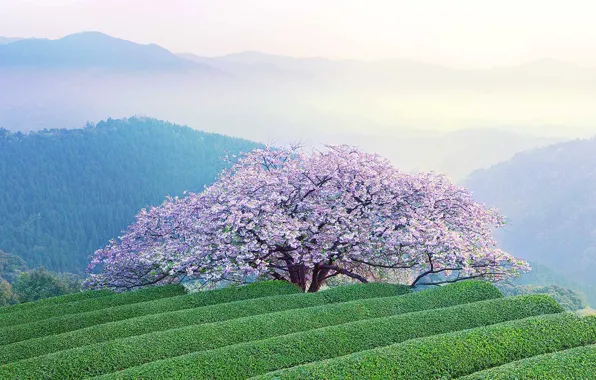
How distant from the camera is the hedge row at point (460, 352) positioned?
6469mm

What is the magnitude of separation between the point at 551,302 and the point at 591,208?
131ft

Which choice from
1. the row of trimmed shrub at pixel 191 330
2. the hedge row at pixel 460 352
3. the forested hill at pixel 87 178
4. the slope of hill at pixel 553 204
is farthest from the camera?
the forested hill at pixel 87 178

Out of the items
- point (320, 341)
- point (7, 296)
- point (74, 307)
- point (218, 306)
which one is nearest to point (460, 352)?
point (320, 341)

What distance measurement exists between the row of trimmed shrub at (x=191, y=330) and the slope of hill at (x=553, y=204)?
100 feet

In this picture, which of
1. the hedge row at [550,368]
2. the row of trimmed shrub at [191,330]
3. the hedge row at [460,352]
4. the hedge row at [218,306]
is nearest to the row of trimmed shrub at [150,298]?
the hedge row at [218,306]

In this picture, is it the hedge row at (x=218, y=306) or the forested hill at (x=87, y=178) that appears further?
the forested hill at (x=87, y=178)

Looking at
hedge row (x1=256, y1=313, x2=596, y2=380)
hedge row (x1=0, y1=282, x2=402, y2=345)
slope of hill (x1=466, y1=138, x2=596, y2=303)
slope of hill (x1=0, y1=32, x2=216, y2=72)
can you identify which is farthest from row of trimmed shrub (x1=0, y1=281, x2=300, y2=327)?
slope of hill (x1=0, y1=32, x2=216, y2=72)

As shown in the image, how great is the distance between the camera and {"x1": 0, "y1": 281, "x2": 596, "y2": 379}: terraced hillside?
6680 millimetres

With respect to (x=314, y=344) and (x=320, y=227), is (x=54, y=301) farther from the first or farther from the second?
(x=314, y=344)

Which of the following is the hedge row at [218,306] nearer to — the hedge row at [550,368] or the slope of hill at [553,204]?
the hedge row at [550,368]

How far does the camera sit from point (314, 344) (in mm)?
7656

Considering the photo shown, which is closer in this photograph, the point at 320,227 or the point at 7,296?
the point at 320,227

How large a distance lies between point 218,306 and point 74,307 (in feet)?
12.5

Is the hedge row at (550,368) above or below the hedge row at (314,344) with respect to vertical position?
above
